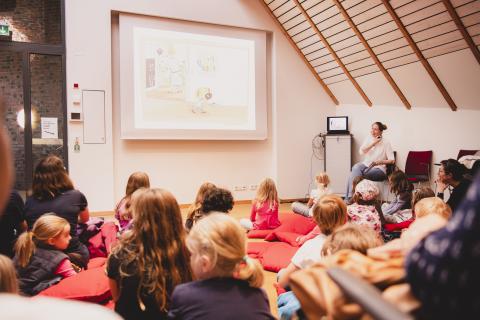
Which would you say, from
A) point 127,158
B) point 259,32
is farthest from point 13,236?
point 259,32

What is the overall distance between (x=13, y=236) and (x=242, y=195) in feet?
17.0

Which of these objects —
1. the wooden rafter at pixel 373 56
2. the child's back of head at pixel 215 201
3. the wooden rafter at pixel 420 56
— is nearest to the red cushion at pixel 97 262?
the child's back of head at pixel 215 201

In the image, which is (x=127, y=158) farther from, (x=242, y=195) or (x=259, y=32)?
(x=259, y=32)

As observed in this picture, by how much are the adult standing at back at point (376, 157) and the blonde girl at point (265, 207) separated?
2.35 meters

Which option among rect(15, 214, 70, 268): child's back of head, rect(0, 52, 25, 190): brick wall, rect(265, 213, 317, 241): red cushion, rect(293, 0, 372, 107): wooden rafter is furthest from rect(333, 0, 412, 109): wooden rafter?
rect(0, 52, 25, 190): brick wall

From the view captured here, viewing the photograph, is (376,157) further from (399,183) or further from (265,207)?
(265,207)

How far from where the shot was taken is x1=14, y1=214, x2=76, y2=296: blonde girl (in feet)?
8.24

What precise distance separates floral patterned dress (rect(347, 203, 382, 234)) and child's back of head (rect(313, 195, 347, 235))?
3.26 feet

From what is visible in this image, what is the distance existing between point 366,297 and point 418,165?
6.50 metres

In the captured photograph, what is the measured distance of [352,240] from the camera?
1687mm

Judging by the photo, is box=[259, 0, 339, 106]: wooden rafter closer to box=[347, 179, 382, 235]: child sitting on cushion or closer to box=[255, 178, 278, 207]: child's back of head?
box=[255, 178, 278, 207]: child's back of head

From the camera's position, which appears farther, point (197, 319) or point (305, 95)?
point (305, 95)

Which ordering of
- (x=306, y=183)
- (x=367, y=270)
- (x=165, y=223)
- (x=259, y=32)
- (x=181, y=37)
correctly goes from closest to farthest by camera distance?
(x=367, y=270), (x=165, y=223), (x=181, y=37), (x=259, y=32), (x=306, y=183)

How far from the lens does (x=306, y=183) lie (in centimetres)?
830
